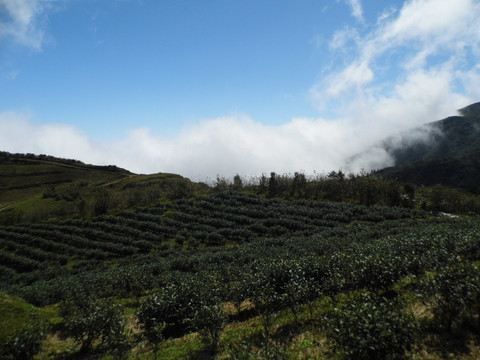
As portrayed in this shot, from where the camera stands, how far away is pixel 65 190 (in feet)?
484

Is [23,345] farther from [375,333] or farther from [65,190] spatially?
[65,190]

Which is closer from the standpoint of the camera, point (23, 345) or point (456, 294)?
point (456, 294)

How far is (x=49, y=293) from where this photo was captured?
26938 mm

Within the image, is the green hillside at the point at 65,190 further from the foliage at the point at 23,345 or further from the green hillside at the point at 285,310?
the foliage at the point at 23,345

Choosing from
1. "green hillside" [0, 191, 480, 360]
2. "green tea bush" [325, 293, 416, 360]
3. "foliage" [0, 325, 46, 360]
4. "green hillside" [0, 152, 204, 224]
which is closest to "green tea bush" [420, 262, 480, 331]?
"green hillside" [0, 191, 480, 360]

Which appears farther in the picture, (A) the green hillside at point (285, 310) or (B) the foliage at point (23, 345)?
(B) the foliage at point (23, 345)

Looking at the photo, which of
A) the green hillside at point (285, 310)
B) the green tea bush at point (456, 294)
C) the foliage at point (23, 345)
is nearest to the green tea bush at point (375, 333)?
the green hillside at point (285, 310)

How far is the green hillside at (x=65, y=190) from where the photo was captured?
9493cm

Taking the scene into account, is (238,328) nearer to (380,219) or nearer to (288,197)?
(380,219)

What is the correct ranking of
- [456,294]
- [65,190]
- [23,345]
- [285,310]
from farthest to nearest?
[65,190] → [285,310] → [23,345] → [456,294]

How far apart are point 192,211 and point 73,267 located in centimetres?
3485

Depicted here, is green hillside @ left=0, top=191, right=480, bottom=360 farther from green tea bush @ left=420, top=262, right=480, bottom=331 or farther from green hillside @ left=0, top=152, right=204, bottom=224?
green hillside @ left=0, top=152, right=204, bottom=224

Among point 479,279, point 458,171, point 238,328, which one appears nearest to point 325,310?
point 238,328

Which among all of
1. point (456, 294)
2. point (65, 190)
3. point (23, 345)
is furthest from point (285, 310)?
point (65, 190)
